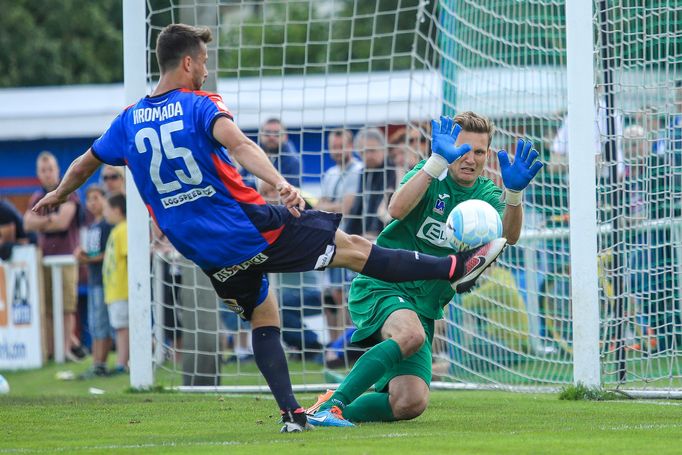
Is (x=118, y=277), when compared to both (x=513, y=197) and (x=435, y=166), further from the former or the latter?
(x=435, y=166)

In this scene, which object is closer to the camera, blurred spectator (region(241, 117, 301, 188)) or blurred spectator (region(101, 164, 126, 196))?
blurred spectator (region(241, 117, 301, 188))

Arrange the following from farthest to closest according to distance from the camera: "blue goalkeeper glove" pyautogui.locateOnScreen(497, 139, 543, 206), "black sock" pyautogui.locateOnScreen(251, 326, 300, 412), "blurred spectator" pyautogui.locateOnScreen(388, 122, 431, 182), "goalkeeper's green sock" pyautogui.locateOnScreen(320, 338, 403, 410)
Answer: "blurred spectator" pyautogui.locateOnScreen(388, 122, 431, 182) < "blue goalkeeper glove" pyautogui.locateOnScreen(497, 139, 543, 206) < "goalkeeper's green sock" pyautogui.locateOnScreen(320, 338, 403, 410) < "black sock" pyautogui.locateOnScreen(251, 326, 300, 412)

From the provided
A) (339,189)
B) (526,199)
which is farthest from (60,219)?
(526,199)

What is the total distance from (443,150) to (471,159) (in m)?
0.47

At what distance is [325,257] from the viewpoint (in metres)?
6.20

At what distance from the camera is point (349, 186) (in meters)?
12.2

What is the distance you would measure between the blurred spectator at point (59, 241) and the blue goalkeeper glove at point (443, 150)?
8.43 m

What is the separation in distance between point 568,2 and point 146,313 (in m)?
4.05

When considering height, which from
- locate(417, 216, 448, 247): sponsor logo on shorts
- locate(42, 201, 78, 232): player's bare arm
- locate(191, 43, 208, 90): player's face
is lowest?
locate(417, 216, 448, 247): sponsor logo on shorts

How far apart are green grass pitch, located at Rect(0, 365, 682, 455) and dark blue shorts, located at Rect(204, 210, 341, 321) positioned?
31.3 inches

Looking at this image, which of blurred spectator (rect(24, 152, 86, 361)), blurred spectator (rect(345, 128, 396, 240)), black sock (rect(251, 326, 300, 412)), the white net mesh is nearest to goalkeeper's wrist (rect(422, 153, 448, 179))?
black sock (rect(251, 326, 300, 412))

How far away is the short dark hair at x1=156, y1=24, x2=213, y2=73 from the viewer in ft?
20.4

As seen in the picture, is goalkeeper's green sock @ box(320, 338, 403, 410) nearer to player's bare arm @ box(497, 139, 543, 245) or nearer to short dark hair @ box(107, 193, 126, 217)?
player's bare arm @ box(497, 139, 543, 245)

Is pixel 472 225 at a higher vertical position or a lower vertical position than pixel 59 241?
higher
